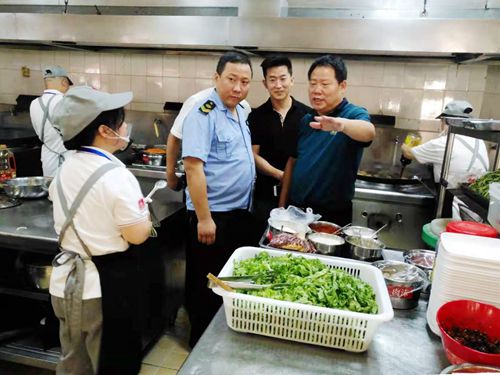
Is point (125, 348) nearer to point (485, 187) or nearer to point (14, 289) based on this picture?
point (14, 289)

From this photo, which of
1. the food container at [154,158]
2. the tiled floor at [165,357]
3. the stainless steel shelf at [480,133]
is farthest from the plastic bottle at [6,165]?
the stainless steel shelf at [480,133]

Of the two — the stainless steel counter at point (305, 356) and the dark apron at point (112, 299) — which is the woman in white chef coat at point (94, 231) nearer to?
the dark apron at point (112, 299)

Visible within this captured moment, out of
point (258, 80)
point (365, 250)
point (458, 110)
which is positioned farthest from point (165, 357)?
point (458, 110)

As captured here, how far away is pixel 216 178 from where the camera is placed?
212 cm

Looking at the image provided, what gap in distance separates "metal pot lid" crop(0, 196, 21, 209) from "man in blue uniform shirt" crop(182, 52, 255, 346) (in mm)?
996

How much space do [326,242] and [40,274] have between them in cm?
153

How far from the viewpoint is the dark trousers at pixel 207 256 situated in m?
2.20

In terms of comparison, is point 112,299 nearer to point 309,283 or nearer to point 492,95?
point 309,283

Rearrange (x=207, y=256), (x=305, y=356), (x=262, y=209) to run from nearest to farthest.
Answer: (x=305, y=356), (x=207, y=256), (x=262, y=209)

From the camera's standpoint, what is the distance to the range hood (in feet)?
7.91

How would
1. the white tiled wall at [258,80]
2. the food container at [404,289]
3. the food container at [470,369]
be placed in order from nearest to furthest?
the food container at [470,369], the food container at [404,289], the white tiled wall at [258,80]

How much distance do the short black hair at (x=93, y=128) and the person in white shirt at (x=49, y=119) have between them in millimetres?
1976

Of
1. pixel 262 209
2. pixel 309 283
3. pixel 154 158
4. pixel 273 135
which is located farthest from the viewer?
pixel 154 158

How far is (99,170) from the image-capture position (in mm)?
1402
